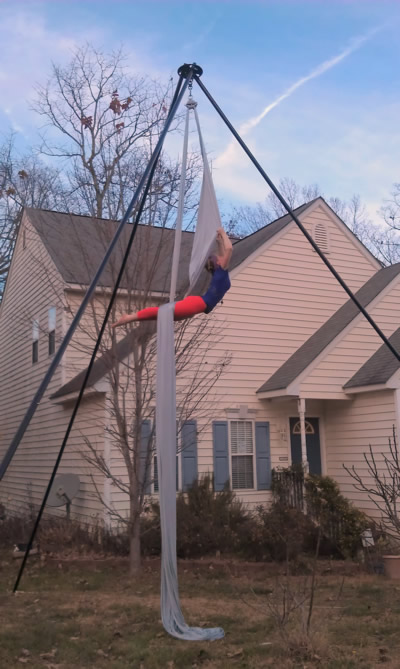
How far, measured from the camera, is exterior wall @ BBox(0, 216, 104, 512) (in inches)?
541

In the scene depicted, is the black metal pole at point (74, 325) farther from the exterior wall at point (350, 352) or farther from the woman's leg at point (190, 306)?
the exterior wall at point (350, 352)

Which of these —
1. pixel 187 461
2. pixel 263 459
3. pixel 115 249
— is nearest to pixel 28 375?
pixel 115 249

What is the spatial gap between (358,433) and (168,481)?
7.36 metres

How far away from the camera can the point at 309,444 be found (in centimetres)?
1262

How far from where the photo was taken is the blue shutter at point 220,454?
1175 cm

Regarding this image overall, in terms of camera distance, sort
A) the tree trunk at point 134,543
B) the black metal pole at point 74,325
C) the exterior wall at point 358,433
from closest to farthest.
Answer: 1. the black metal pole at point 74,325
2. the tree trunk at point 134,543
3. the exterior wall at point 358,433

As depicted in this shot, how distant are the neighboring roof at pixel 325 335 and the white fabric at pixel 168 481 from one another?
645 centimetres

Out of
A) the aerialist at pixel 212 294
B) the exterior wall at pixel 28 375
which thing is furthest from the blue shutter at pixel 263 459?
the aerialist at pixel 212 294

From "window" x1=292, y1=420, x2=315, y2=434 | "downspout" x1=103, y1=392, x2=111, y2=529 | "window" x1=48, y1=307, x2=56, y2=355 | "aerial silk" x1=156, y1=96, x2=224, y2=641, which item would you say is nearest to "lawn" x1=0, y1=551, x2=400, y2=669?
"aerial silk" x1=156, y1=96, x2=224, y2=641

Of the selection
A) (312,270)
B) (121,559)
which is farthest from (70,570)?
(312,270)

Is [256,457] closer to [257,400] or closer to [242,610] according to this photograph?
[257,400]

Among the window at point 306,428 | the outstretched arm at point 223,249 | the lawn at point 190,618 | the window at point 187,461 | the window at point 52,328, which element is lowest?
the lawn at point 190,618

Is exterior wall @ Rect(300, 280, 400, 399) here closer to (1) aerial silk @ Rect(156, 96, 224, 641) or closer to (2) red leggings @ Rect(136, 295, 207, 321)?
(1) aerial silk @ Rect(156, 96, 224, 641)

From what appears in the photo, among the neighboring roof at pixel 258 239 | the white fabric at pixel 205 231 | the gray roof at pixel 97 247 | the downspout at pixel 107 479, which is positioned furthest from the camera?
the neighboring roof at pixel 258 239
